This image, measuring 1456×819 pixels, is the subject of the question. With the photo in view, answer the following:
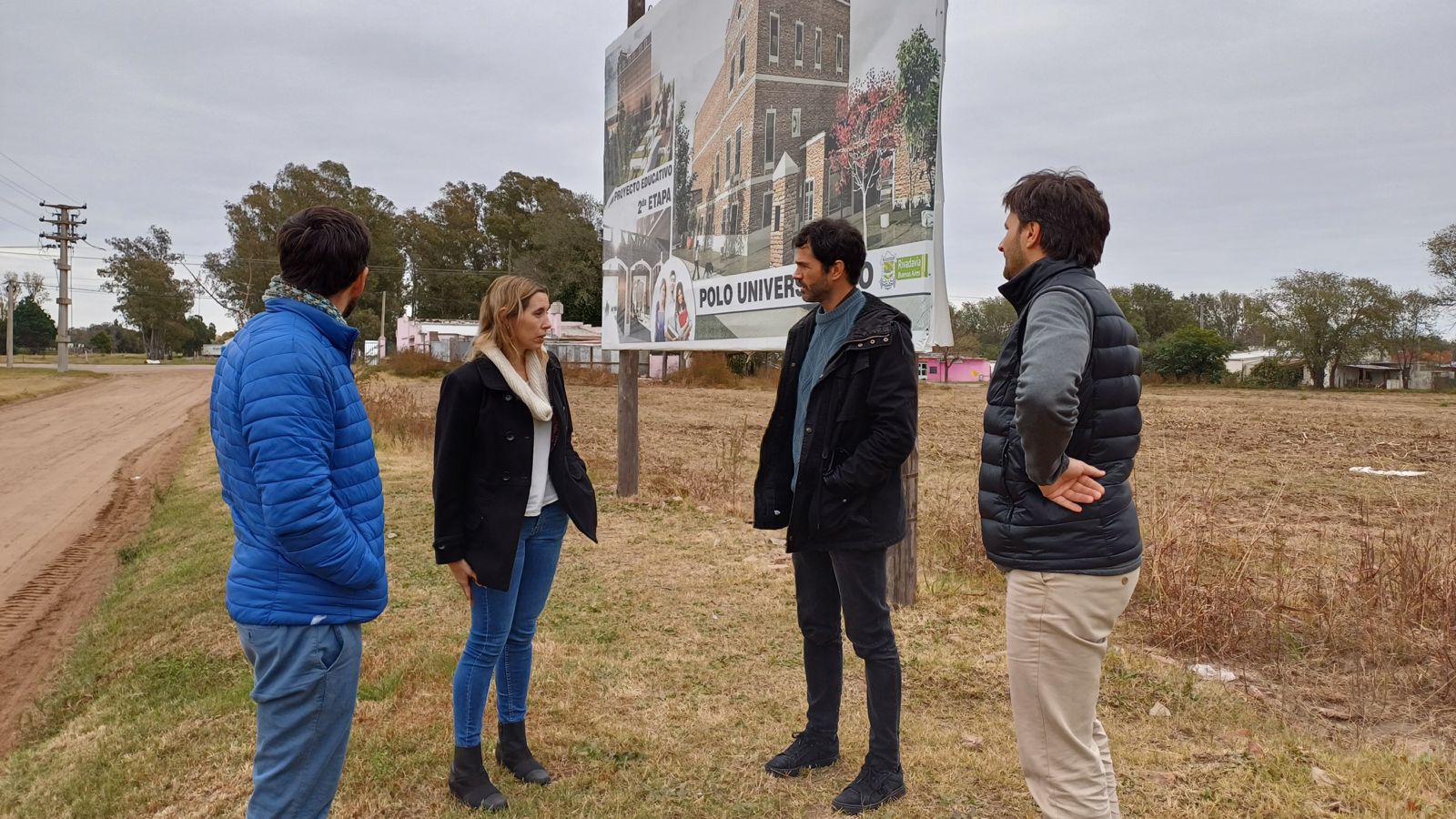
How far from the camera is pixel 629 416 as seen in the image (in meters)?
9.92

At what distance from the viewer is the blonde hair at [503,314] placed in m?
3.25

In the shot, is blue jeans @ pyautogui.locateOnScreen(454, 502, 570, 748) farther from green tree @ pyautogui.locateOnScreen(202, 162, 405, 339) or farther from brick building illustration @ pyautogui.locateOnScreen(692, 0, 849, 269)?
green tree @ pyautogui.locateOnScreen(202, 162, 405, 339)

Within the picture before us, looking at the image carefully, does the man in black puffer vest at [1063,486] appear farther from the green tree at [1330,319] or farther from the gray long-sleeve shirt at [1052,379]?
the green tree at [1330,319]

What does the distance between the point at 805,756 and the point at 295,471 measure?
7.38 feet

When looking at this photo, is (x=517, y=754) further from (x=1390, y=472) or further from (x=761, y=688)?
(x=1390, y=472)

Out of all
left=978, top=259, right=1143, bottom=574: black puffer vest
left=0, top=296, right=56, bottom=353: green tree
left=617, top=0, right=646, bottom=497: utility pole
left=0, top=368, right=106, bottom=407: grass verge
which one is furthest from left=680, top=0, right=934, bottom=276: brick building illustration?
left=0, top=296, right=56, bottom=353: green tree

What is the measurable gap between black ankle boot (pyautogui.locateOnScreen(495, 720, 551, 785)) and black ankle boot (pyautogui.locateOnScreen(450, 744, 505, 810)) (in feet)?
0.62

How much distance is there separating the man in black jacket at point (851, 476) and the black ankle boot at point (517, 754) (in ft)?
3.74

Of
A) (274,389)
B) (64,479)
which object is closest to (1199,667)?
(274,389)

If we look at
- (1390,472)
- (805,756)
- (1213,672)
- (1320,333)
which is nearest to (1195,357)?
(1320,333)

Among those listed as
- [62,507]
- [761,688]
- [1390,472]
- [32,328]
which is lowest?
[62,507]

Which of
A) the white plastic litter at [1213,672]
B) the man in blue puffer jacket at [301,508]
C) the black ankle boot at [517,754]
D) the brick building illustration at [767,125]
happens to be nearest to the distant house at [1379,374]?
the brick building illustration at [767,125]

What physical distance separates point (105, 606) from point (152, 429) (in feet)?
53.9

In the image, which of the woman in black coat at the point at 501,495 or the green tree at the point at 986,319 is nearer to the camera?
the woman in black coat at the point at 501,495
